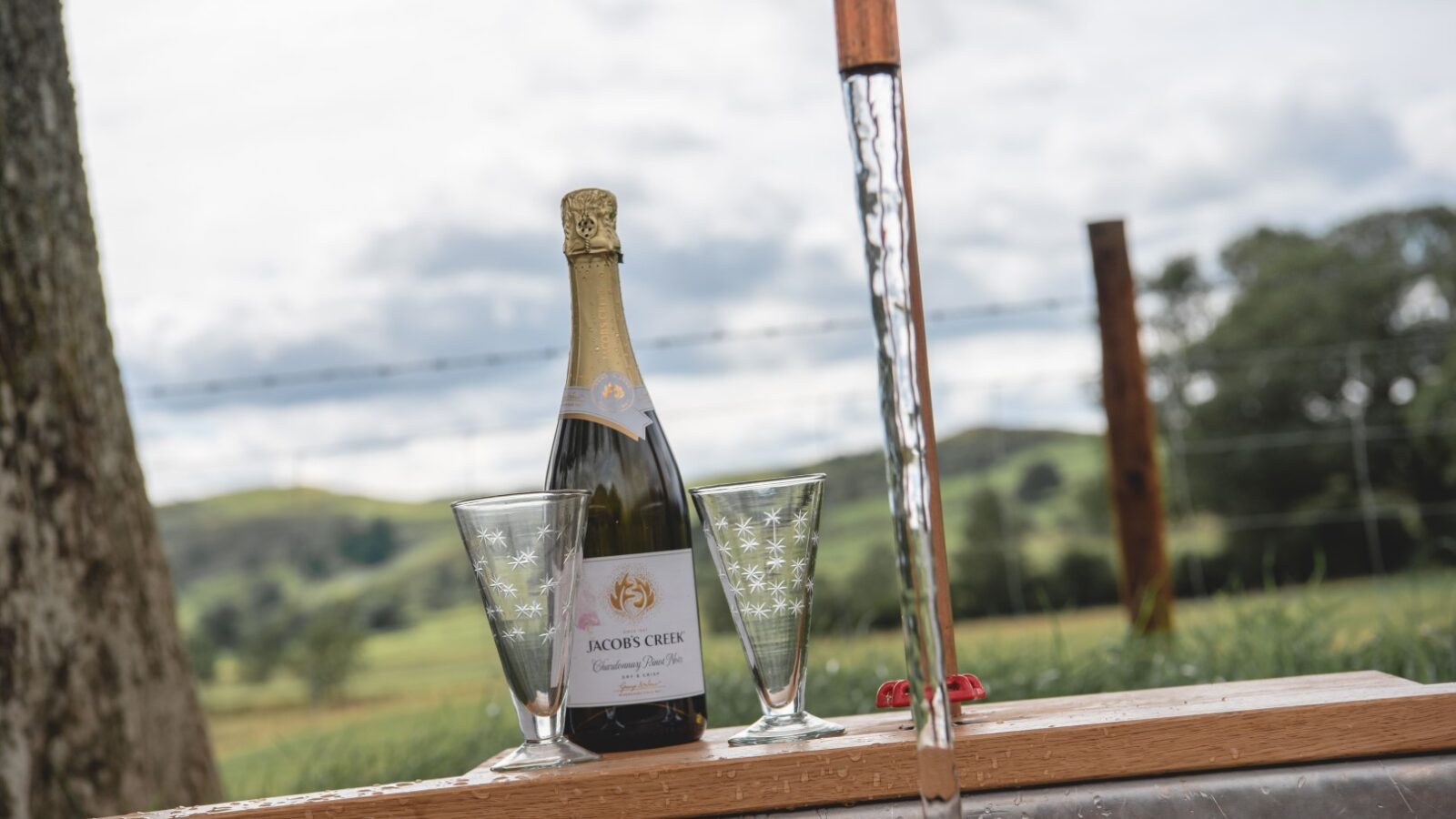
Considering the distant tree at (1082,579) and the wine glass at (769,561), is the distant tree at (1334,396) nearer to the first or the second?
the distant tree at (1082,579)

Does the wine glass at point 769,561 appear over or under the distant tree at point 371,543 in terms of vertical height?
over

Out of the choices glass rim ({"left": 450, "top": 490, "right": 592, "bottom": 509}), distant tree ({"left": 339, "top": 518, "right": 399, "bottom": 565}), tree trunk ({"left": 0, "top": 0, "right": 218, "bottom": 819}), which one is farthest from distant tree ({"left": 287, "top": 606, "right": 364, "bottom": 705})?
glass rim ({"left": 450, "top": 490, "right": 592, "bottom": 509})

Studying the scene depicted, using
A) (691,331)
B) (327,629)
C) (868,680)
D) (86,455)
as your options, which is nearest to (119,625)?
(86,455)

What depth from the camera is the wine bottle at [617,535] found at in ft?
3.46

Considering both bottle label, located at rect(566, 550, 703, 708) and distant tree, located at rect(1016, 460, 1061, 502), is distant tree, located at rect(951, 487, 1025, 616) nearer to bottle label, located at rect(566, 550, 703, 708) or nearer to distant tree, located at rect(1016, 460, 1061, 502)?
distant tree, located at rect(1016, 460, 1061, 502)

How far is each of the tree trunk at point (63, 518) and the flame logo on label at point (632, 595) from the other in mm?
1673

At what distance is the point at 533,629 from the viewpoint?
97cm

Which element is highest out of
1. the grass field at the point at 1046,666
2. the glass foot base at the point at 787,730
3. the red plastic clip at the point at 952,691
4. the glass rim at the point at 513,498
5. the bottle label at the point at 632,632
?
the glass rim at the point at 513,498

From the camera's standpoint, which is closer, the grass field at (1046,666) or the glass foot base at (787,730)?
the glass foot base at (787,730)

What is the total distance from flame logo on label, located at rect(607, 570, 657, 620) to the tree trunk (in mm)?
1673

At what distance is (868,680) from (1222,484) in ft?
50.7

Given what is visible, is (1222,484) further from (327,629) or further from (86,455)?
(86,455)

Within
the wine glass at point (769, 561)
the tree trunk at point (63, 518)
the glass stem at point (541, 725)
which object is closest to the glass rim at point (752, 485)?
the wine glass at point (769, 561)

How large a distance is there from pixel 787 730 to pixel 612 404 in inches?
12.6
